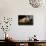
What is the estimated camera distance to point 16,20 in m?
4.71

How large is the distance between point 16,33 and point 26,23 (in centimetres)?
50

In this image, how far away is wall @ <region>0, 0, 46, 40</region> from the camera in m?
4.68

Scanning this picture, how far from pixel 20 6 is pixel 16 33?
0.96 meters

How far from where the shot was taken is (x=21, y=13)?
4719mm

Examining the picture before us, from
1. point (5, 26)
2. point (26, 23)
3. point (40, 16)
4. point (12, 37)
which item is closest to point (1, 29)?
point (5, 26)

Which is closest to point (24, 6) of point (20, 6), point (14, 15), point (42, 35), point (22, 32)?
point (20, 6)

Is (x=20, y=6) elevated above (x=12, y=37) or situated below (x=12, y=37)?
above

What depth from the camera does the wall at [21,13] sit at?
468 centimetres

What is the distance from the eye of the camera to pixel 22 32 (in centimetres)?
471

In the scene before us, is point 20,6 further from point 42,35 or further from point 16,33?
point 42,35

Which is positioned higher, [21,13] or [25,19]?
[21,13]

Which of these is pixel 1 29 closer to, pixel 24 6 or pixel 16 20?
pixel 16 20

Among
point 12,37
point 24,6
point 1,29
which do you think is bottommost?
point 12,37

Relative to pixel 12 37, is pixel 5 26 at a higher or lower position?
higher
